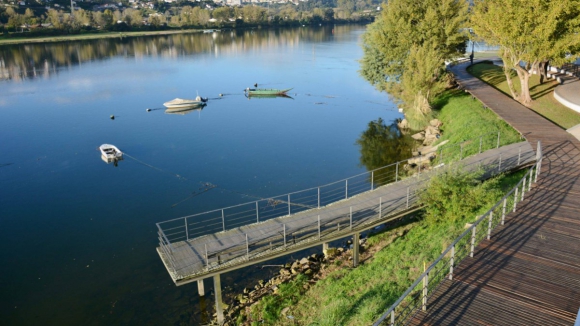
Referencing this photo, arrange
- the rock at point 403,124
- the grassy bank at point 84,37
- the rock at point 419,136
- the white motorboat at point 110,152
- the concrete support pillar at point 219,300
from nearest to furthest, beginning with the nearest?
the concrete support pillar at point 219,300
the white motorboat at point 110,152
the rock at point 419,136
the rock at point 403,124
the grassy bank at point 84,37

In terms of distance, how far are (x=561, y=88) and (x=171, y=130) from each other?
32.8m

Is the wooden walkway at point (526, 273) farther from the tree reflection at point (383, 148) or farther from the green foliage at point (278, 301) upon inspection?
the tree reflection at point (383, 148)

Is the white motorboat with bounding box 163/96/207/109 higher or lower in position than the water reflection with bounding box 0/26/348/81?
lower

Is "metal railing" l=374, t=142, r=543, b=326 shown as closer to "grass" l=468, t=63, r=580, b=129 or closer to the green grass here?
the green grass

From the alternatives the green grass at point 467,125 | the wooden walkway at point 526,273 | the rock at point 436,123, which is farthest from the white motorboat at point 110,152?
the wooden walkway at point 526,273

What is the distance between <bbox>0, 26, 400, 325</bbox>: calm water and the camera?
19.7 metres

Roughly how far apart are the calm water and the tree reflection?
100 cm

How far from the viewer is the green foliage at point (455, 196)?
18.8m

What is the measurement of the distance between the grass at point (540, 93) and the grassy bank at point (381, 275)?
39.5 ft

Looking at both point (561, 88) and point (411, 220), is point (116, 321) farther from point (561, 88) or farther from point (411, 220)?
point (561, 88)

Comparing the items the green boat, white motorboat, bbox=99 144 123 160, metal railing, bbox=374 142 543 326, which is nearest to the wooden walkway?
metal railing, bbox=374 142 543 326

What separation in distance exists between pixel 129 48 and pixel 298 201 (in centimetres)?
9732

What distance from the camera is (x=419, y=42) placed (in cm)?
4109

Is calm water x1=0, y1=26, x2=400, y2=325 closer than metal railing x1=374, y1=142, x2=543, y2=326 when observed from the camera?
No
